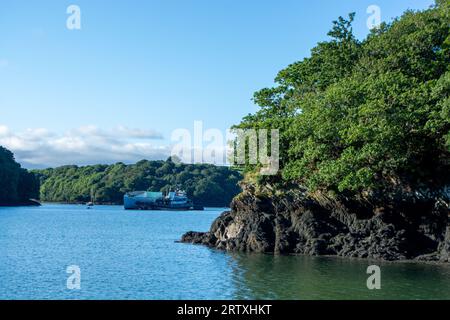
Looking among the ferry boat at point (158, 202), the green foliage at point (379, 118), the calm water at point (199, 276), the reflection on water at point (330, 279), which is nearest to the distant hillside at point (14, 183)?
the ferry boat at point (158, 202)

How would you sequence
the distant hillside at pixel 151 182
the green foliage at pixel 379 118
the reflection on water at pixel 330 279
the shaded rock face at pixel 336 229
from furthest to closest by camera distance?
1. the distant hillside at pixel 151 182
2. the shaded rock face at pixel 336 229
3. the green foliage at pixel 379 118
4. the reflection on water at pixel 330 279

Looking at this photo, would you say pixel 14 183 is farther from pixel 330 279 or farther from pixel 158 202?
pixel 330 279

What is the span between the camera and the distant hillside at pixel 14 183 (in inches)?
5709

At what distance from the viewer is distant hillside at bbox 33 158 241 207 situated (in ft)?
556

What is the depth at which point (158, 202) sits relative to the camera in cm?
15550

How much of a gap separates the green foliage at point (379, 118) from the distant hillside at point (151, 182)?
125957mm

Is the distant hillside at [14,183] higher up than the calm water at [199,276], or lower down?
higher up

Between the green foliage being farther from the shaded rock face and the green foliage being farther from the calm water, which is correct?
the calm water

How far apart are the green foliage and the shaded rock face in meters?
1.97

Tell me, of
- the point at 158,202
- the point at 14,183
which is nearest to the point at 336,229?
the point at 158,202

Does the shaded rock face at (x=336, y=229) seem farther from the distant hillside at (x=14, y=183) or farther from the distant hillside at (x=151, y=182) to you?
the distant hillside at (x=151, y=182)

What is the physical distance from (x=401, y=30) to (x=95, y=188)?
499 ft
